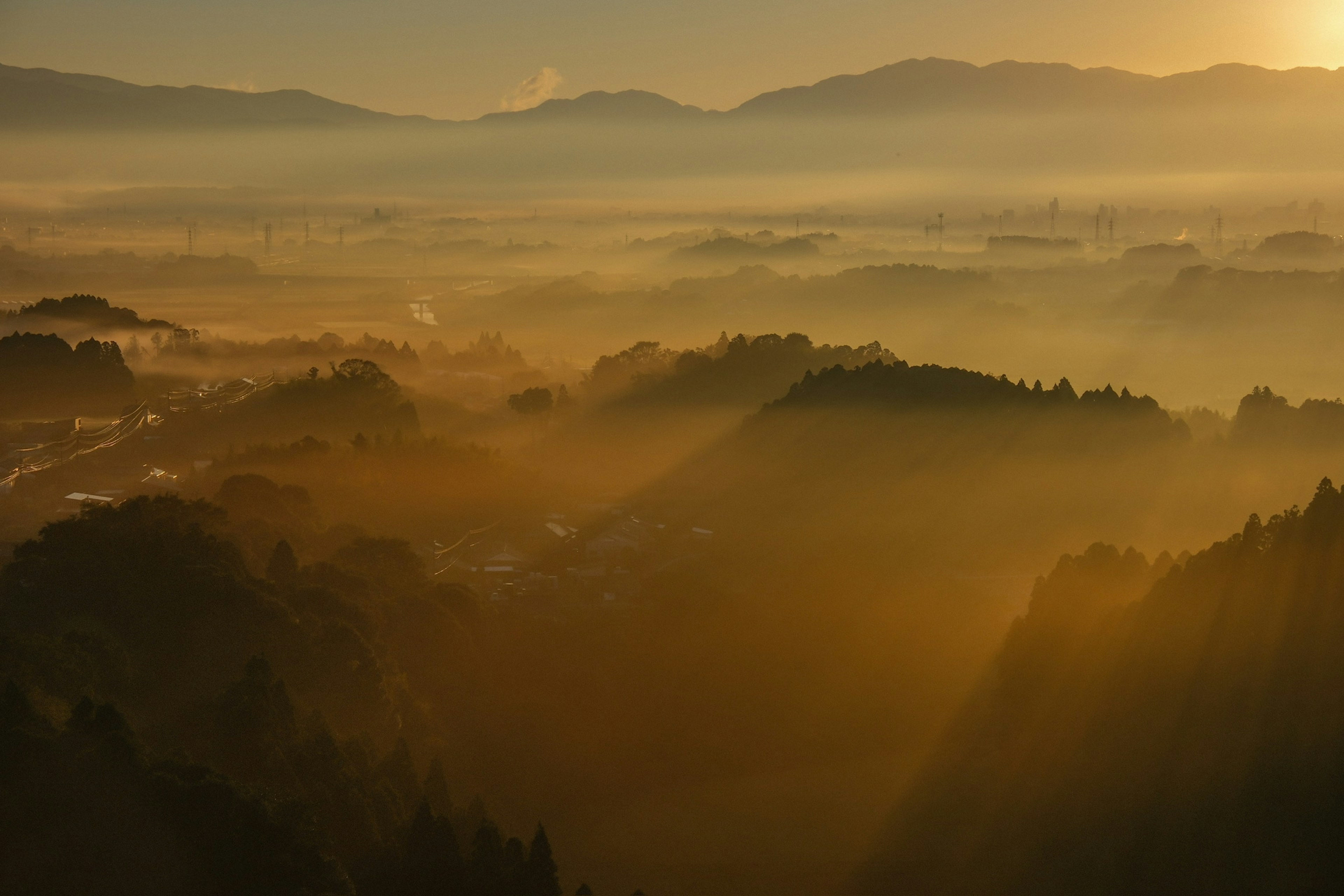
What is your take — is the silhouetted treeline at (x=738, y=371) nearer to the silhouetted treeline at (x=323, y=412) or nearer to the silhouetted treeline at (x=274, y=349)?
the silhouetted treeline at (x=323, y=412)

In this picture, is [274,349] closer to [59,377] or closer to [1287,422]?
[59,377]

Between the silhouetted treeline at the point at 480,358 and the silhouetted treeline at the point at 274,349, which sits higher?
the silhouetted treeline at the point at 274,349

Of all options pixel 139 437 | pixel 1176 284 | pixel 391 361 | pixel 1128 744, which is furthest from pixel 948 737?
pixel 1176 284

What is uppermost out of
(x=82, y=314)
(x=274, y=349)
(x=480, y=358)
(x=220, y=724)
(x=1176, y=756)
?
(x=82, y=314)

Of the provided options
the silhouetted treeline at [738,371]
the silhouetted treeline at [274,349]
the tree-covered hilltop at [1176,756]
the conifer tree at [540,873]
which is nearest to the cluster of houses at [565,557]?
the tree-covered hilltop at [1176,756]

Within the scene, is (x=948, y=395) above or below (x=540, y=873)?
above

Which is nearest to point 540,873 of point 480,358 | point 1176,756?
point 1176,756

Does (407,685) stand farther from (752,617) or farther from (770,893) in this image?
(752,617)
